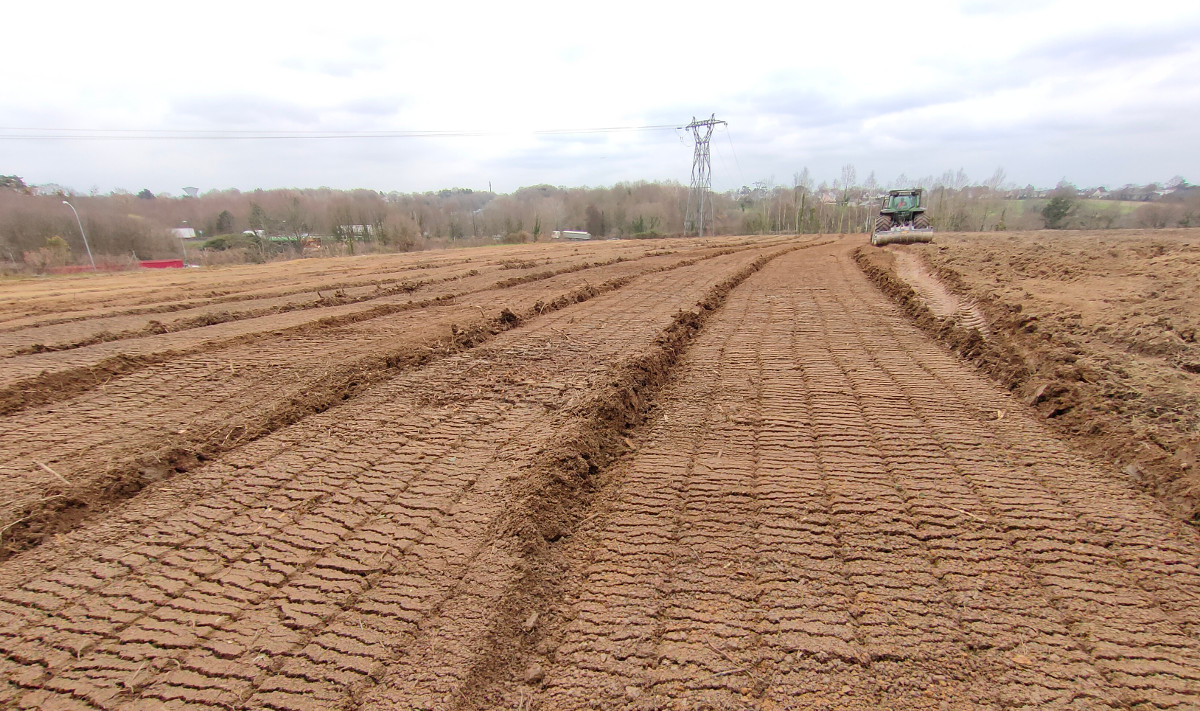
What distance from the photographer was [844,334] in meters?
7.53

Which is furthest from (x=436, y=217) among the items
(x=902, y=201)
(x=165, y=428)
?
(x=165, y=428)

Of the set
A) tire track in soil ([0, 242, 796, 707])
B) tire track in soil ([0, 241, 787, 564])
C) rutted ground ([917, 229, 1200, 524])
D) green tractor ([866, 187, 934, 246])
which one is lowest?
tire track in soil ([0, 242, 796, 707])

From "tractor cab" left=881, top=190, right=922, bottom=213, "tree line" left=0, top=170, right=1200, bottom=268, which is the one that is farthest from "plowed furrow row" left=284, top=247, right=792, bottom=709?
"tree line" left=0, top=170, right=1200, bottom=268

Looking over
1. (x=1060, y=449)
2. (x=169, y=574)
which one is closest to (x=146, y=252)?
(x=169, y=574)

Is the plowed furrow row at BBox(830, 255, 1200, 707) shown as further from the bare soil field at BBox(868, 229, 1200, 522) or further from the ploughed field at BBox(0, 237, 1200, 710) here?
the bare soil field at BBox(868, 229, 1200, 522)

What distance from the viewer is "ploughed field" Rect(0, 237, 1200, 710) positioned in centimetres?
214

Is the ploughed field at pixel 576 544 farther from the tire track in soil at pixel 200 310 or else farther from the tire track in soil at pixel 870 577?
the tire track in soil at pixel 200 310

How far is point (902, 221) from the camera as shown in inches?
982

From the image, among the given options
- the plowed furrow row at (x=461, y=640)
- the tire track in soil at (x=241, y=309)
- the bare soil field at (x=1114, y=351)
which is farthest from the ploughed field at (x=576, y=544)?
the tire track in soil at (x=241, y=309)

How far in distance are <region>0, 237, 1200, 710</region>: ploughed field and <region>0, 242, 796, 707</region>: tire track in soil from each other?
0.02 metres

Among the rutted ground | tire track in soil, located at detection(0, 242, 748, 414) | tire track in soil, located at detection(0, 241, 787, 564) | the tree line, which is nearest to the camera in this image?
tire track in soil, located at detection(0, 241, 787, 564)

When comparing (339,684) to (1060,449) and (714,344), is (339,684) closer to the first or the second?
(1060,449)

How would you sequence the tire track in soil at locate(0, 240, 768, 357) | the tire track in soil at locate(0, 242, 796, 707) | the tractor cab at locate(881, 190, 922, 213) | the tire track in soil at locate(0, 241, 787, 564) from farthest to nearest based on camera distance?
the tractor cab at locate(881, 190, 922, 213)
the tire track in soil at locate(0, 240, 768, 357)
the tire track in soil at locate(0, 241, 787, 564)
the tire track in soil at locate(0, 242, 796, 707)

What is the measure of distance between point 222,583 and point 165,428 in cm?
266
